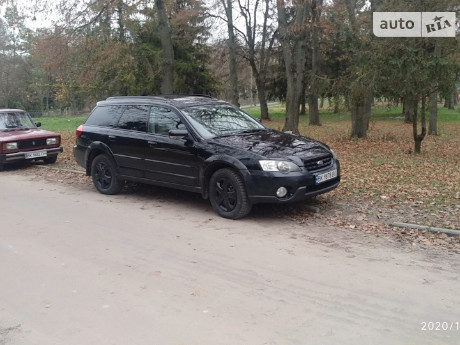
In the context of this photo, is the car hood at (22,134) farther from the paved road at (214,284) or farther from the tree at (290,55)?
the tree at (290,55)

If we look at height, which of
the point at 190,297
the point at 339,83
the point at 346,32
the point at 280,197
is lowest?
the point at 190,297

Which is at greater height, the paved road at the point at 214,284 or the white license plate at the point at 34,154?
the white license plate at the point at 34,154

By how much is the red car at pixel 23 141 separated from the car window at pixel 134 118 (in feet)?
16.4

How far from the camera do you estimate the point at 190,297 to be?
14.1 feet

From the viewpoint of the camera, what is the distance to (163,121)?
8.07 metres

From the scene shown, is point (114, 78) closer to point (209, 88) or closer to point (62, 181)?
point (209, 88)

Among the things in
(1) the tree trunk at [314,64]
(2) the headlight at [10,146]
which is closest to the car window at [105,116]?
(2) the headlight at [10,146]

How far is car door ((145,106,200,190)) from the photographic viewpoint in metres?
7.42

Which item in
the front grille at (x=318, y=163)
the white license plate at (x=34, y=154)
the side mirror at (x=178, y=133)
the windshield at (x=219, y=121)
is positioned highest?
the windshield at (x=219, y=121)

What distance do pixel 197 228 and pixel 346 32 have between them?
36.5 feet

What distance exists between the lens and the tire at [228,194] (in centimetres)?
679

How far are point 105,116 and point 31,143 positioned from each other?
14.9 ft

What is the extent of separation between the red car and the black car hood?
24.6ft

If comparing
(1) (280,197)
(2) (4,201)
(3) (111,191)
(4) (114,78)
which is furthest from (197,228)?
(4) (114,78)
